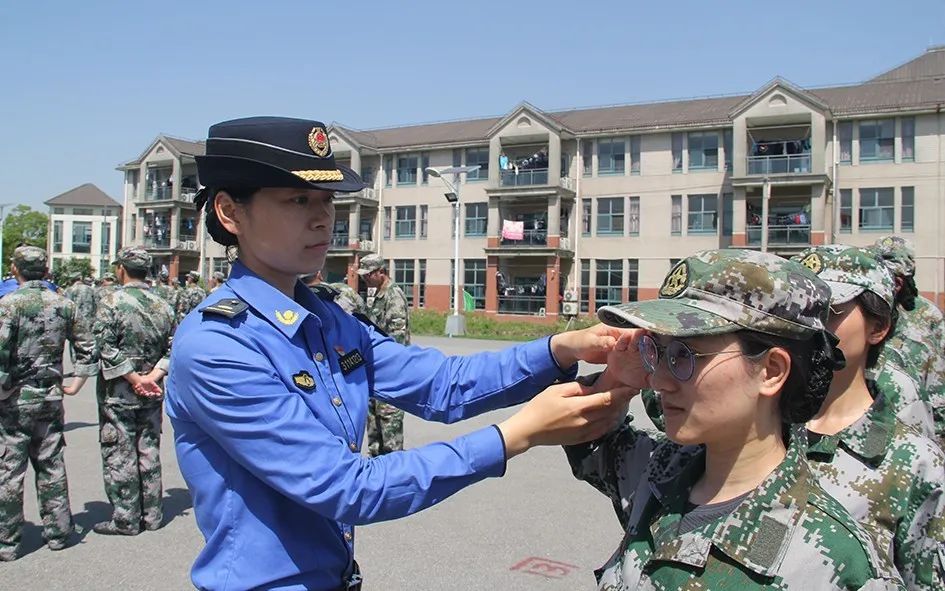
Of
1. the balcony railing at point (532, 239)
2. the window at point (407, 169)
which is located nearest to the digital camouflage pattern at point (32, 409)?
the balcony railing at point (532, 239)

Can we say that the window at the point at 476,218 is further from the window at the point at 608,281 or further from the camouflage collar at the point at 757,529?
the camouflage collar at the point at 757,529

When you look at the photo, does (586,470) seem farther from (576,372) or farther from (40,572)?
(40,572)

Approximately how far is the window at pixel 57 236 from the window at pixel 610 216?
197 feet

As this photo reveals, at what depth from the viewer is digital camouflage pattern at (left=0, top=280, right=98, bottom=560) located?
5852 millimetres

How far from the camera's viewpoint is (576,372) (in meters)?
2.53

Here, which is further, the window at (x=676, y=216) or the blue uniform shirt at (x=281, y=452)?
the window at (x=676, y=216)

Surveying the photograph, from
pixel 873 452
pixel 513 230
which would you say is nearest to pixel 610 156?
pixel 513 230

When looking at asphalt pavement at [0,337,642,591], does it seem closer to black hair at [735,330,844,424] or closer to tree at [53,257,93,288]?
black hair at [735,330,844,424]

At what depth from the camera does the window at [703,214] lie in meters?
36.8

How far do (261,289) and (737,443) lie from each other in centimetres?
133

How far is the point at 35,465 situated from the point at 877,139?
117 ft

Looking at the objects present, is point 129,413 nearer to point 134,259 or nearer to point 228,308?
point 134,259

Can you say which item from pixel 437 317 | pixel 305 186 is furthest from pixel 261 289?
pixel 437 317

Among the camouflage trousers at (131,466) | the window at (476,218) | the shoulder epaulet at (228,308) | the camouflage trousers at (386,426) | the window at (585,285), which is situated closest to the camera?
the shoulder epaulet at (228,308)
